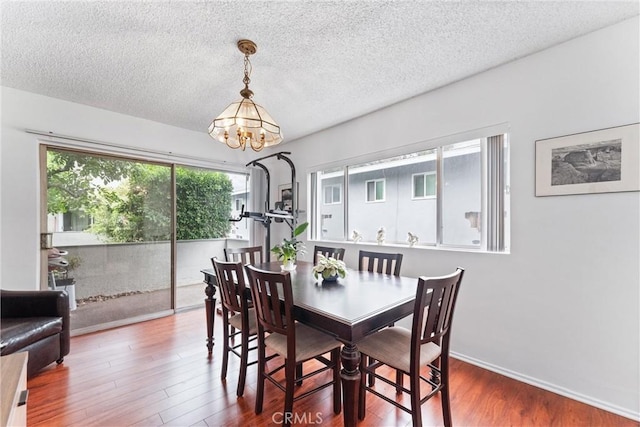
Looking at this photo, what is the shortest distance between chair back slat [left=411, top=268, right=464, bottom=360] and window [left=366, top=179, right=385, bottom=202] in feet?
6.35

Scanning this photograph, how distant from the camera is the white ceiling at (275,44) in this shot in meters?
1.69

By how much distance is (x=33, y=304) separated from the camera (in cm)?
230

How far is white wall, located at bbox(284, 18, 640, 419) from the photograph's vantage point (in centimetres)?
178

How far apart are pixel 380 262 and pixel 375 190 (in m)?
1.16

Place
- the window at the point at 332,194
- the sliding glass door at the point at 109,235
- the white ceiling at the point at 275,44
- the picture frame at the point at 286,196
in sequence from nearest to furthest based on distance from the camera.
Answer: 1. the white ceiling at the point at 275,44
2. the sliding glass door at the point at 109,235
3. the window at the point at 332,194
4. the picture frame at the point at 286,196

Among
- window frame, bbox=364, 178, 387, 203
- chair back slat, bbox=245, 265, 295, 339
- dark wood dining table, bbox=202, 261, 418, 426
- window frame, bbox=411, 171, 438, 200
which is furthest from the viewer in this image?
window frame, bbox=364, 178, 387, 203

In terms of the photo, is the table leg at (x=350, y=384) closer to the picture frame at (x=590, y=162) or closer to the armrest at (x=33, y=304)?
the picture frame at (x=590, y=162)

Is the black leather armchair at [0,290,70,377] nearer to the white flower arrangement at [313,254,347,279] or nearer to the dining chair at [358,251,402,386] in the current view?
the white flower arrangement at [313,254,347,279]

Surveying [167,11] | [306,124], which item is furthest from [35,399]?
[306,124]

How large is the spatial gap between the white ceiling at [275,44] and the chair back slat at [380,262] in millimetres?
1701

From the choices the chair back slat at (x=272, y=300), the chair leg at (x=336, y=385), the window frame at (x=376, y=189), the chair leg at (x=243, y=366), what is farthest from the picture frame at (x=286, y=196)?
the chair leg at (x=336, y=385)

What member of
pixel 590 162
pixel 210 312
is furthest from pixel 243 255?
pixel 590 162

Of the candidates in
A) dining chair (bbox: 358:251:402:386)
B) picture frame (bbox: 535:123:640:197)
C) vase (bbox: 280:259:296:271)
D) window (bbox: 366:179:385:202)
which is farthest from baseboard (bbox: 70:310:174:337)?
picture frame (bbox: 535:123:640:197)

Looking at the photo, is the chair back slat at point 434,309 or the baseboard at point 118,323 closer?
the chair back slat at point 434,309
